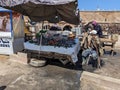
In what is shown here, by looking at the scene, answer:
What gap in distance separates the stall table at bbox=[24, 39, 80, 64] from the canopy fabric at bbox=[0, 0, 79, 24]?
57.3 inches

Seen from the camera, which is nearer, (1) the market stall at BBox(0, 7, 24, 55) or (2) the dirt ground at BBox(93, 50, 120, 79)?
(2) the dirt ground at BBox(93, 50, 120, 79)

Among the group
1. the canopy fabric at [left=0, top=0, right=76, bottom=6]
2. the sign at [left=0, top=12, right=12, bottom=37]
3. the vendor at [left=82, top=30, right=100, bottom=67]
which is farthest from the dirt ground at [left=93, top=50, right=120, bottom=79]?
the sign at [left=0, top=12, right=12, bottom=37]

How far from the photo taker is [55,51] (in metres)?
8.80

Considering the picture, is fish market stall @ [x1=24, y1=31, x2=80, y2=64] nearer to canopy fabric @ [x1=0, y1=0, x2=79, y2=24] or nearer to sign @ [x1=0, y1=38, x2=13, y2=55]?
canopy fabric @ [x1=0, y1=0, x2=79, y2=24]

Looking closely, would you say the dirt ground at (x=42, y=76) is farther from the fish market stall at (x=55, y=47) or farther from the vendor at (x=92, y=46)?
the vendor at (x=92, y=46)

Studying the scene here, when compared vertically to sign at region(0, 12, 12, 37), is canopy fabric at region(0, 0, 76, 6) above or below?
above

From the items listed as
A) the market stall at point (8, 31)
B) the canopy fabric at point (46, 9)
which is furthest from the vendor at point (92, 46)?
the market stall at point (8, 31)

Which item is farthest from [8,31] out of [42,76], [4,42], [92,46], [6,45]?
[92,46]

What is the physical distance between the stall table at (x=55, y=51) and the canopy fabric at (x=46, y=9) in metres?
1.46

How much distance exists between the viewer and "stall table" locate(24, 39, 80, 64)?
855 centimetres

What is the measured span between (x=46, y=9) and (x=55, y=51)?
224cm

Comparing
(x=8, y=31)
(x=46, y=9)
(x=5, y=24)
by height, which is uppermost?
(x=46, y=9)

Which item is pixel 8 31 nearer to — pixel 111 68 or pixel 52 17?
pixel 52 17

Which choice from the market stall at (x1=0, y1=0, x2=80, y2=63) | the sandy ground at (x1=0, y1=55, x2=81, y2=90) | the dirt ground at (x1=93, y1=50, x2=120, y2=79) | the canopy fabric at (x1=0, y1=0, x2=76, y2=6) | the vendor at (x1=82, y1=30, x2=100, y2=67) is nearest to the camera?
the sandy ground at (x1=0, y1=55, x2=81, y2=90)
